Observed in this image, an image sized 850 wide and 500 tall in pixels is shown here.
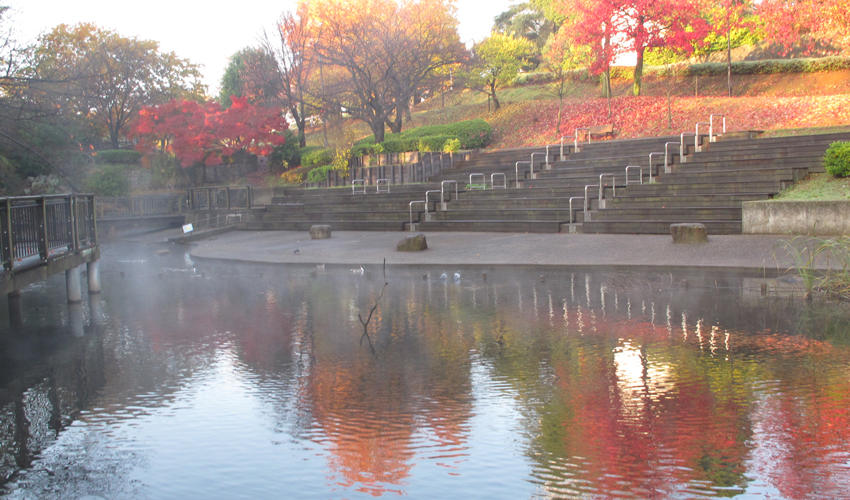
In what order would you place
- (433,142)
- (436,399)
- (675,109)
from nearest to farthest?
(436,399) → (433,142) → (675,109)

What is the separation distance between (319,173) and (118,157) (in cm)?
1756

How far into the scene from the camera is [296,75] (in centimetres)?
4000

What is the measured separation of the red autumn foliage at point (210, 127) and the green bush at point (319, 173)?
5.96 meters

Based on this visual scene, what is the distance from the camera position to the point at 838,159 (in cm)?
1636

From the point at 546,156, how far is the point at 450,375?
803 inches

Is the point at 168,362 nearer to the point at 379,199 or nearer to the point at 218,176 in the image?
the point at 379,199

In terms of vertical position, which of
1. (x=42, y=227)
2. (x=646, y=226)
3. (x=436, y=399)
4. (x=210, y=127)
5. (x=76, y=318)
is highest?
(x=210, y=127)

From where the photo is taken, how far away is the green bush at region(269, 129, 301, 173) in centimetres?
3872

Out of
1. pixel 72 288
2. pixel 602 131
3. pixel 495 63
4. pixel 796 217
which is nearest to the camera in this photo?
pixel 72 288

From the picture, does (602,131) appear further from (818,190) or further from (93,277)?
(93,277)

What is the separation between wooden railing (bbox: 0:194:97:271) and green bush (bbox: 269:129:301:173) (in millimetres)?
26256

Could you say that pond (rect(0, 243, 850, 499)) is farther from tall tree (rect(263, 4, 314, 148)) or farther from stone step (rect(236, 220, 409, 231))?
tall tree (rect(263, 4, 314, 148))

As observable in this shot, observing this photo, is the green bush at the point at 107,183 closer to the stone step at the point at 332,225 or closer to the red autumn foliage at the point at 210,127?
the red autumn foliage at the point at 210,127

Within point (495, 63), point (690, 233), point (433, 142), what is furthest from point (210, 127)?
point (690, 233)
